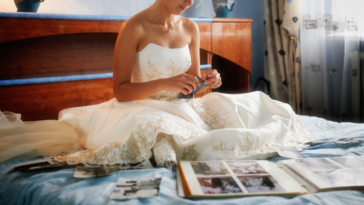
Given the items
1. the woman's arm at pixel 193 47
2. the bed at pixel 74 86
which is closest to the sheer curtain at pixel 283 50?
the bed at pixel 74 86

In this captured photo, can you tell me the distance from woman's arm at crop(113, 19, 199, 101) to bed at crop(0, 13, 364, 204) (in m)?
0.39

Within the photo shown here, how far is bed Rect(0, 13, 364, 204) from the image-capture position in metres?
0.75

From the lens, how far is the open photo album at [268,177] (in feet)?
2.38

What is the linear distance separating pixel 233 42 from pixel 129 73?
123 centimetres

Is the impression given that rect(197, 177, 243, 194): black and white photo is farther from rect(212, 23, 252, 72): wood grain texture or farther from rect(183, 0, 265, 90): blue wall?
rect(183, 0, 265, 90): blue wall

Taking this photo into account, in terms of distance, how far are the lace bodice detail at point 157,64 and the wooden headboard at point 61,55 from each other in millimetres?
464

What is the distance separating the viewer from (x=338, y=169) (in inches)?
33.1

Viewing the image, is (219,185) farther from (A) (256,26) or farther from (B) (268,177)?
(A) (256,26)

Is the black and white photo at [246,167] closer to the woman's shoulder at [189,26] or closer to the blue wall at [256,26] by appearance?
the woman's shoulder at [189,26]

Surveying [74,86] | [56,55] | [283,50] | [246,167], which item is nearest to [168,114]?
[246,167]

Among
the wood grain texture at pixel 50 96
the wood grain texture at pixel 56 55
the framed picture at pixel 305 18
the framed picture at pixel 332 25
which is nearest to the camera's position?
the wood grain texture at pixel 50 96

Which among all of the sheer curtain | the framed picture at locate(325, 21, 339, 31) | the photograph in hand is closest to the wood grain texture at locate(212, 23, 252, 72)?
the sheer curtain

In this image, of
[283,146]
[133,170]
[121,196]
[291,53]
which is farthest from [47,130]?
[291,53]

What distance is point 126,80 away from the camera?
4.20ft
